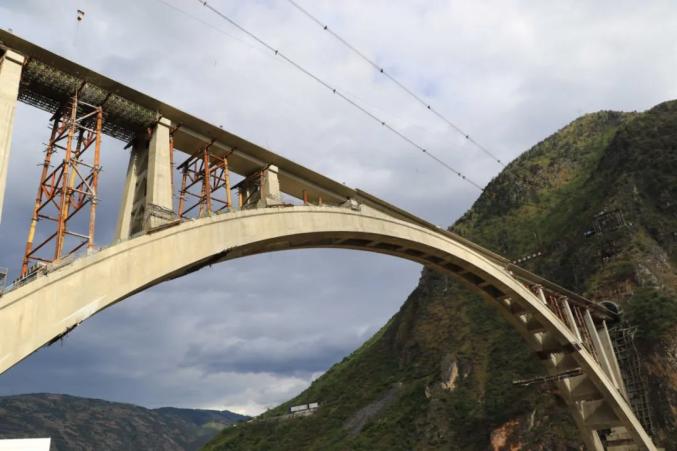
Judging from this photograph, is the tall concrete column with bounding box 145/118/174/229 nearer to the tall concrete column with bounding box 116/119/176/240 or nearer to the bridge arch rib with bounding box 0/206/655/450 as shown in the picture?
the tall concrete column with bounding box 116/119/176/240

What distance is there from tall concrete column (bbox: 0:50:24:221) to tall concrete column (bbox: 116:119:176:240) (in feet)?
10.1

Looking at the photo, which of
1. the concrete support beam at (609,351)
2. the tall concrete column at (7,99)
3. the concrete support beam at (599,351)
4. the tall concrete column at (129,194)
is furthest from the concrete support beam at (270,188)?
the concrete support beam at (609,351)

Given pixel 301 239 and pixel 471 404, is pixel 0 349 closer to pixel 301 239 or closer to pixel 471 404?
pixel 301 239

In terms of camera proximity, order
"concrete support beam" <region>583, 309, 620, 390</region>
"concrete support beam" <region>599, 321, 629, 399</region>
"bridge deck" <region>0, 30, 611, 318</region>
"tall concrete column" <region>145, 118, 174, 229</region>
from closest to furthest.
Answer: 1. "bridge deck" <region>0, 30, 611, 318</region>
2. "tall concrete column" <region>145, 118, 174, 229</region>
3. "concrete support beam" <region>583, 309, 620, 390</region>
4. "concrete support beam" <region>599, 321, 629, 399</region>

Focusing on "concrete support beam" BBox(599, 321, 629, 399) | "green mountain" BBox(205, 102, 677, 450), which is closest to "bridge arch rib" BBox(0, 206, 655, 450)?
"concrete support beam" BBox(599, 321, 629, 399)

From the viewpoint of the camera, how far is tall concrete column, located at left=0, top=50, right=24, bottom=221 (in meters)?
11.9

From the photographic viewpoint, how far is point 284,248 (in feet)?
66.7

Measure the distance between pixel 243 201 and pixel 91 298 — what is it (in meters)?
8.22

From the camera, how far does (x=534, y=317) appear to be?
1292 inches

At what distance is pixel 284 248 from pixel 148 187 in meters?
6.60

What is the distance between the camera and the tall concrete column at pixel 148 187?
1445 centimetres

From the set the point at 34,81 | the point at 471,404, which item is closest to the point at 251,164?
the point at 34,81

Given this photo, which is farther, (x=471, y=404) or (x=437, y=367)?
(x=437, y=367)

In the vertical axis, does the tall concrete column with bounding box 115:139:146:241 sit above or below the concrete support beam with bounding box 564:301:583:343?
above
